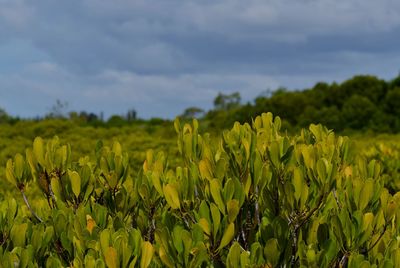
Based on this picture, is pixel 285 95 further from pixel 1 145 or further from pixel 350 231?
pixel 350 231

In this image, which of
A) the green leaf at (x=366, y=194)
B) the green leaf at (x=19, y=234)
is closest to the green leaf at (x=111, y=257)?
the green leaf at (x=19, y=234)

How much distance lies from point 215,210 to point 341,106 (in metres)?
17.6

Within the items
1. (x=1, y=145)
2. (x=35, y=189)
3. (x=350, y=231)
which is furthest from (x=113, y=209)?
(x=1, y=145)

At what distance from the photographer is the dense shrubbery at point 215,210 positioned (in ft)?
9.54

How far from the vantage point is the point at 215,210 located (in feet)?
9.52

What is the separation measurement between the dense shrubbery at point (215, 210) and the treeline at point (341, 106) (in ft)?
46.5

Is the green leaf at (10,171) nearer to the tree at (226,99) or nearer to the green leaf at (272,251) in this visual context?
the green leaf at (272,251)

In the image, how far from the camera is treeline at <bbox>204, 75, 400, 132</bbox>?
1842cm

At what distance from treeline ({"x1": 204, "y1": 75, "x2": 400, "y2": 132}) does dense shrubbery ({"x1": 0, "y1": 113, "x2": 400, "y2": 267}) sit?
14.2 metres

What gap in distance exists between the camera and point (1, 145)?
1391cm

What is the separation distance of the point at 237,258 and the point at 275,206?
0.59m

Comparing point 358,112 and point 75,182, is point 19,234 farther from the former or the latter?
point 358,112

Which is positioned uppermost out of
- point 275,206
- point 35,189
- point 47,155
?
point 47,155

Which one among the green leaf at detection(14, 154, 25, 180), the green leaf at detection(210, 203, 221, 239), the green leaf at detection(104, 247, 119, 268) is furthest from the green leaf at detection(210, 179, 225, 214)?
the green leaf at detection(14, 154, 25, 180)
